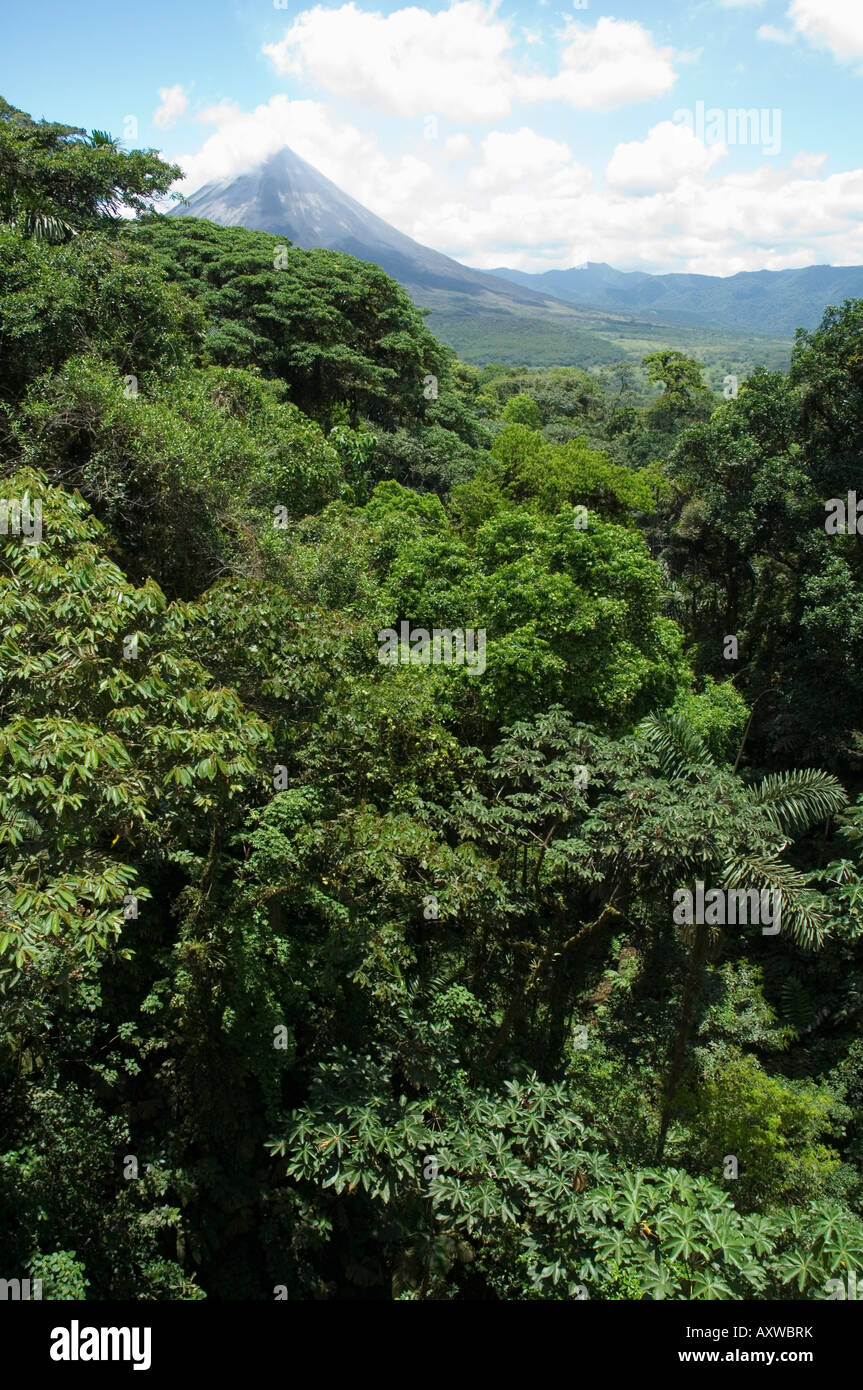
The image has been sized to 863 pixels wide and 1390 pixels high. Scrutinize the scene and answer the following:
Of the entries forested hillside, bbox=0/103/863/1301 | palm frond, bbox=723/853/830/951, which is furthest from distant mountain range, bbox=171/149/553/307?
palm frond, bbox=723/853/830/951

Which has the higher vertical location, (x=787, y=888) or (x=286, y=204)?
(x=286, y=204)

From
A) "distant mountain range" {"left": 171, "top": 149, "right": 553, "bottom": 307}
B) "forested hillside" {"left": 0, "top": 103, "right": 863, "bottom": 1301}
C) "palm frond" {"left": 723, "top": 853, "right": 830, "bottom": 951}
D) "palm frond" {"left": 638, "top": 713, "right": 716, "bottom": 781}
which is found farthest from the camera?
"distant mountain range" {"left": 171, "top": 149, "right": 553, "bottom": 307}

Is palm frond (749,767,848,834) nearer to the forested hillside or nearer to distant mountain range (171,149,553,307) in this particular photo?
the forested hillside

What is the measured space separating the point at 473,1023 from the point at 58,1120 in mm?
4333

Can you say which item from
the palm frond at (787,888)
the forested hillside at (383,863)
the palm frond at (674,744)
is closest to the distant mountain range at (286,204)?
the forested hillside at (383,863)

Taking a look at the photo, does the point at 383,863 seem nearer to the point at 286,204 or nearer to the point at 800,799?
the point at 800,799

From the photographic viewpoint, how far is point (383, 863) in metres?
7.07

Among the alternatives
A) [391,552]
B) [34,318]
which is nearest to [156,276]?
[34,318]

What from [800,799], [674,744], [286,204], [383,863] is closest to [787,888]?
[800,799]

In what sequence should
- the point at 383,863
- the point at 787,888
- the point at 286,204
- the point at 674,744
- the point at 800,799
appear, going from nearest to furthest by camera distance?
the point at 383,863 → the point at 787,888 → the point at 800,799 → the point at 674,744 → the point at 286,204

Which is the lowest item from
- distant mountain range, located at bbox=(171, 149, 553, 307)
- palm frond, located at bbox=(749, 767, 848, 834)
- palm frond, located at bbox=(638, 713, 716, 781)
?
palm frond, located at bbox=(749, 767, 848, 834)

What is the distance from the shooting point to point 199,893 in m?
7.34

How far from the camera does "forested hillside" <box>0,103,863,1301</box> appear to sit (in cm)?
562

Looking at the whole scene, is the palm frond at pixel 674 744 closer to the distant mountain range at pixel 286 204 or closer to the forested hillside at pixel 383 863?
the forested hillside at pixel 383 863
